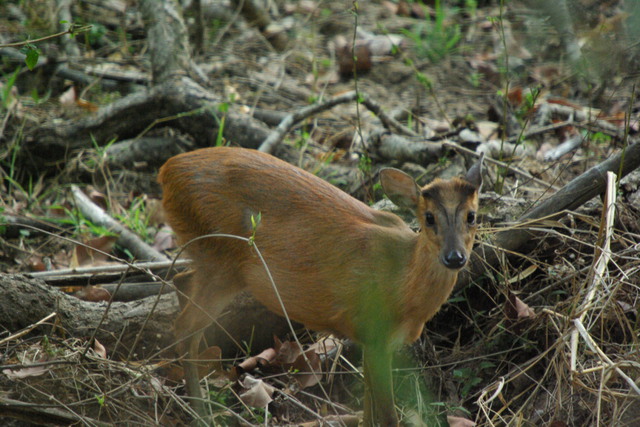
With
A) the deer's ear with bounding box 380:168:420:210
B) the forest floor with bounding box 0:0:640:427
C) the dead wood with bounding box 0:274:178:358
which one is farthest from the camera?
the dead wood with bounding box 0:274:178:358

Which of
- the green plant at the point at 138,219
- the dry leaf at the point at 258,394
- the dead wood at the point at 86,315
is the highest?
the dead wood at the point at 86,315

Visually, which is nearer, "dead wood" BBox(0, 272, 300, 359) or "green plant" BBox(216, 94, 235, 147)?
"dead wood" BBox(0, 272, 300, 359)

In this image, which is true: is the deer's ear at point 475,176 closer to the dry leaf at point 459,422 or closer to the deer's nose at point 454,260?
the deer's nose at point 454,260

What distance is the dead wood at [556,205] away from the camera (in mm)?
4156

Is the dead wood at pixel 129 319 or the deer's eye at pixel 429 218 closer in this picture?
the deer's eye at pixel 429 218

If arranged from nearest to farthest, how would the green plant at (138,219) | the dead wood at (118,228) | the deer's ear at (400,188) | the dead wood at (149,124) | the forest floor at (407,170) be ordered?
1. the forest floor at (407,170)
2. the deer's ear at (400,188)
3. the dead wood at (118,228)
4. the green plant at (138,219)
5. the dead wood at (149,124)

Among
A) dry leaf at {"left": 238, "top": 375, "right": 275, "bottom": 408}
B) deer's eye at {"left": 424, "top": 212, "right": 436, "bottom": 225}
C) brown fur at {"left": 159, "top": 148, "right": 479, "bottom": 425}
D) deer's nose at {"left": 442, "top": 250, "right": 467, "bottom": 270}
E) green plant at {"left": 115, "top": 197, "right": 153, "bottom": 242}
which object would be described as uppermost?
deer's eye at {"left": 424, "top": 212, "right": 436, "bottom": 225}

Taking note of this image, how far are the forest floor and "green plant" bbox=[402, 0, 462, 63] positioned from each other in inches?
0.9

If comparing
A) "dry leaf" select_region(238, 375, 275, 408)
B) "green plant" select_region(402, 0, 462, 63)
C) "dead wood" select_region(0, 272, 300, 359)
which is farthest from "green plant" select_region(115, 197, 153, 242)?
"green plant" select_region(402, 0, 462, 63)

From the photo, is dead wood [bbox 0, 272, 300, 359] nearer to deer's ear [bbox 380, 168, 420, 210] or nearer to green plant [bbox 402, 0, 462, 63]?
deer's ear [bbox 380, 168, 420, 210]

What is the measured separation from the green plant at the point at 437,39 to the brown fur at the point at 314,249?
4337 mm

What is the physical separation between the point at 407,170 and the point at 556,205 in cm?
150

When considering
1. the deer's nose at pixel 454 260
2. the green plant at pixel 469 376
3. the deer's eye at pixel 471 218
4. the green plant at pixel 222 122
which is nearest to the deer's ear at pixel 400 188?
the deer's eye at pixel 471 218

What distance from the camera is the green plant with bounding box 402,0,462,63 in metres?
8.02
